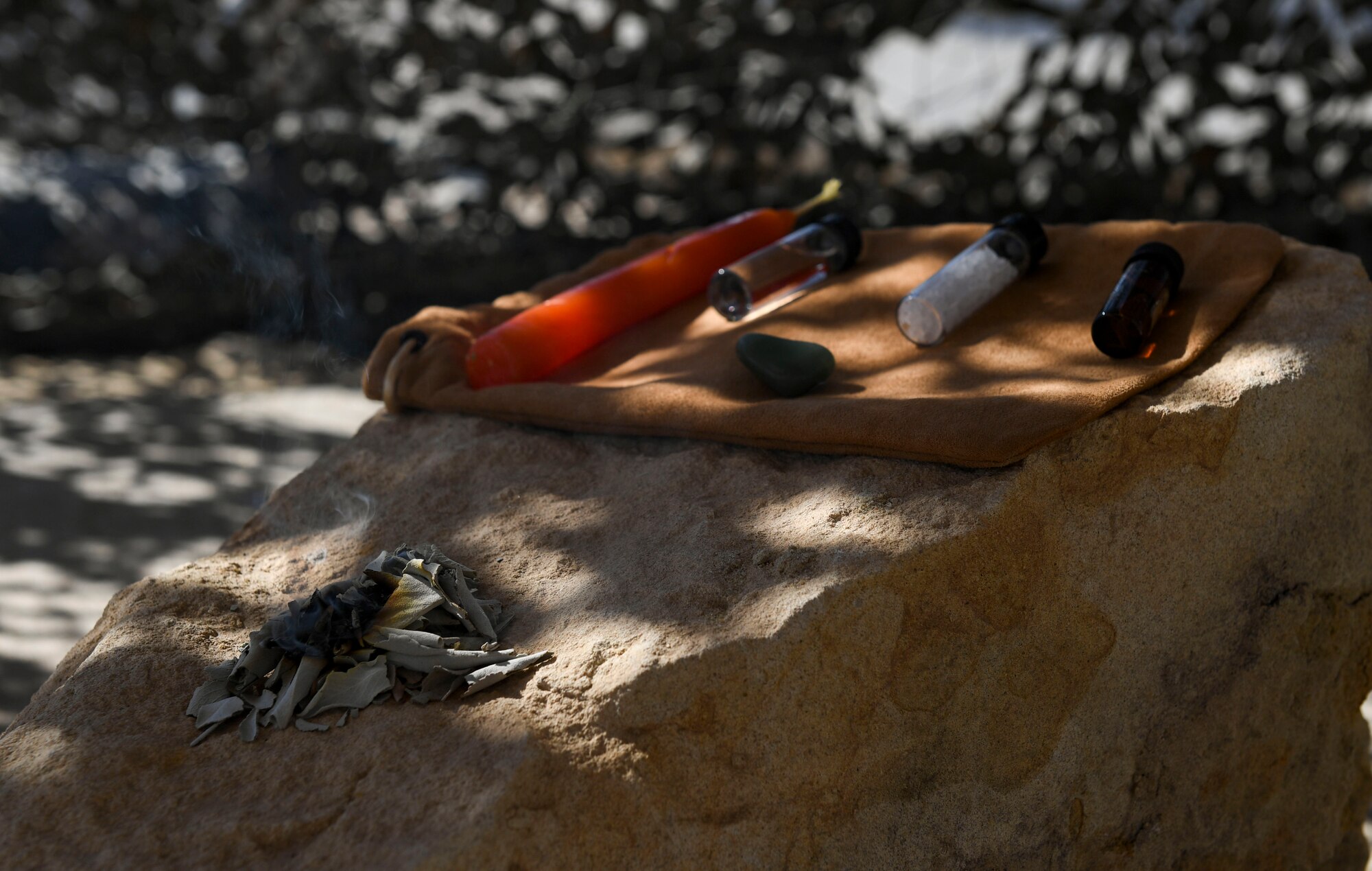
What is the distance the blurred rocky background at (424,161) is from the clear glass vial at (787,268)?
1447 millimetres

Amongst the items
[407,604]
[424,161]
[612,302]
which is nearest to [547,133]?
[424,161]

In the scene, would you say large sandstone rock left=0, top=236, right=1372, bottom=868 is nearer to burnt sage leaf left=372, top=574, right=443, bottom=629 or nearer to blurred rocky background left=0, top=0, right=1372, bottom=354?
burnt sage leaf left=372, top=574, right=443, bottom=629

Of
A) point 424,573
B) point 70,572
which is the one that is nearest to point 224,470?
point 70,572

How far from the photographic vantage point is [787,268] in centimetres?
175

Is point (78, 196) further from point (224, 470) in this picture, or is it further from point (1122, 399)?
point (1122, 399)

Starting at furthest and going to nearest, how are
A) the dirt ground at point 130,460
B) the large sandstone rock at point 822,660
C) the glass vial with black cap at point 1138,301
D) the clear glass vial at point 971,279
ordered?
the dirt ground at point 130,460
the clear glass vial at point 971,279
the glass vial with black cap at point 1138,301
the large sandstone rock at point 822,660

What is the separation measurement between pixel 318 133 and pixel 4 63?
98 centimetres

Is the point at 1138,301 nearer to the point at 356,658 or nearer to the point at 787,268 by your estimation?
the point at 787,268

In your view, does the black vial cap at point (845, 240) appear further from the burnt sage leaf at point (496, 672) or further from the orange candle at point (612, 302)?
the burnt sage leaf at point (496, 672)

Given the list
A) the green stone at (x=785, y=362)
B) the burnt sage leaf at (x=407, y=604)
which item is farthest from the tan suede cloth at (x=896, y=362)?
the burnt sage leaf at (x=407, y=604)

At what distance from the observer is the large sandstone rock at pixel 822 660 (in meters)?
0.95

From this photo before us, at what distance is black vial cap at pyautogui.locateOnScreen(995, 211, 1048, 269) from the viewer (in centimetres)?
156

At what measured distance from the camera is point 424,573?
1.12 metres

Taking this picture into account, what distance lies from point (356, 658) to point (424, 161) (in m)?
2.76
